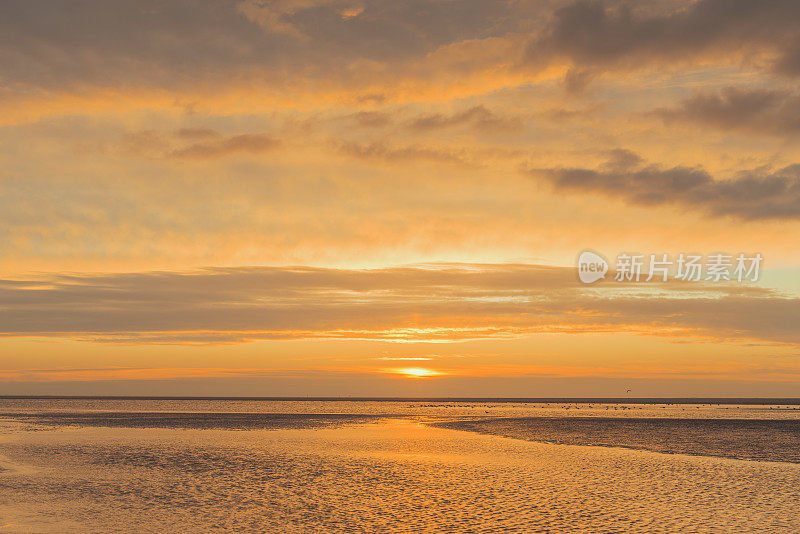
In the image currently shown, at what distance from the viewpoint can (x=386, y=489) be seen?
3469 cm

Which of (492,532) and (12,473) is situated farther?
(12,473)

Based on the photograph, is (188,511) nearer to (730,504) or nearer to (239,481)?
(239,481)

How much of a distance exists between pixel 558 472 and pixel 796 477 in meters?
12.7

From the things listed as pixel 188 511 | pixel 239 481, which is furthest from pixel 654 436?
pixel 188 511

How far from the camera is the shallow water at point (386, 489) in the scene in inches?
1035

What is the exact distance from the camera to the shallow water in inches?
1035

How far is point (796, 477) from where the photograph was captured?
3831cm

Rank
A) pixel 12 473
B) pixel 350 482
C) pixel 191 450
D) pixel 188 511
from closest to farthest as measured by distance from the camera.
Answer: pixel 188 511, pixel 350 482, pixel 12 473, pixel 191 450

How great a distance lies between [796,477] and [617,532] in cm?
1988

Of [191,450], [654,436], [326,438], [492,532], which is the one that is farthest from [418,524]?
[654,436]

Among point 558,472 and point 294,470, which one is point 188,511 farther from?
point 558,472

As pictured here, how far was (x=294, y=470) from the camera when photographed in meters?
42.0

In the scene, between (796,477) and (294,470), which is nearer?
(796,477)

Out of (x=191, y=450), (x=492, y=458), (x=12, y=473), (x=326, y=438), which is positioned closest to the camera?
(x=12, y=473)
